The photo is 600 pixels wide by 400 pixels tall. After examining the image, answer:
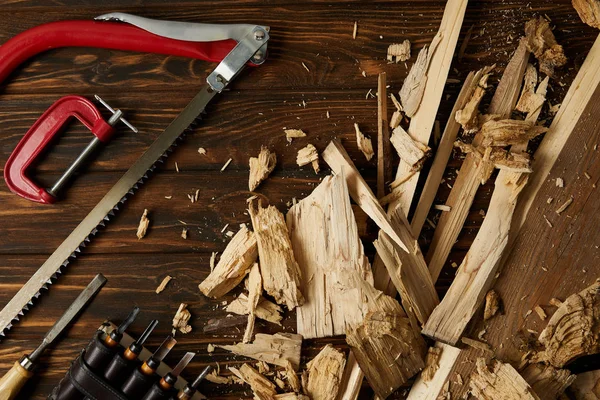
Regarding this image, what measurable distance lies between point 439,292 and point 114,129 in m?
0.98

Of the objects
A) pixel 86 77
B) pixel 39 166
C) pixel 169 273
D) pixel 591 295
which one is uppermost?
pixel 86 77

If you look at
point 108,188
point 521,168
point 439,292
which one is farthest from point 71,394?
point 521,168

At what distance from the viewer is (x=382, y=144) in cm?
147

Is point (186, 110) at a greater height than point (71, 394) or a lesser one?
greater

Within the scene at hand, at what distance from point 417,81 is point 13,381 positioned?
1319 millimetres

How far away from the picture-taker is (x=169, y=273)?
1.50m

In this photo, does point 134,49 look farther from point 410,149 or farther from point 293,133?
point 410,149

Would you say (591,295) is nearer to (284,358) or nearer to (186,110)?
(284,358)

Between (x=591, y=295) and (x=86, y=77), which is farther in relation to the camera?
(x=86, y=77)

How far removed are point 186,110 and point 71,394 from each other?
0.78m

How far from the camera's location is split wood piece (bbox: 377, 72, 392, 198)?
4.83 feet

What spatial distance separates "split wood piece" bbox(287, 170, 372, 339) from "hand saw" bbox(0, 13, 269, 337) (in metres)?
0.39

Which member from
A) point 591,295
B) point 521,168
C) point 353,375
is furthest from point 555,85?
point 353,375

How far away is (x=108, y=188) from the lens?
150 centimetres
